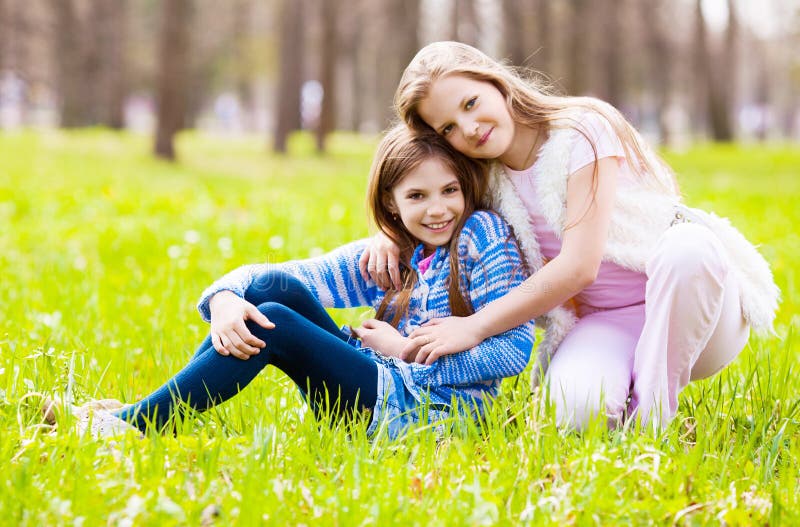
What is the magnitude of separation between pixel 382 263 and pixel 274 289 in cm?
40

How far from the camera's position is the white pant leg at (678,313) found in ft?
8.64

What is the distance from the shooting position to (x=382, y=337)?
9.48ft

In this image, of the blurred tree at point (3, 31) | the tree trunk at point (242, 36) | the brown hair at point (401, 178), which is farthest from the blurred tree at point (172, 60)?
the tree trunk at point (242, 36)

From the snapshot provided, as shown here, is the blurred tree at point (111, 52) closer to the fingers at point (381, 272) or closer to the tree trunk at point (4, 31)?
the tree trunk at point (4, 31)

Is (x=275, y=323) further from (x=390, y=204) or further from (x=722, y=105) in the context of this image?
(x=722, y=105)

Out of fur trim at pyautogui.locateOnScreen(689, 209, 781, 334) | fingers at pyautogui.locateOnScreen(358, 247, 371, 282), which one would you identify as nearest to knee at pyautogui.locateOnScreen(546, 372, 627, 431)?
fur trim at pyautogui.locateOnScreen(689, 209, 781, 334)

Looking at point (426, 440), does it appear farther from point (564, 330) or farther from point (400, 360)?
point (564, 330)

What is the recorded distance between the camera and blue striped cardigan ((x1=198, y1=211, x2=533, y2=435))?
275cm

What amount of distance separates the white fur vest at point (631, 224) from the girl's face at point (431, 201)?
0.18 m

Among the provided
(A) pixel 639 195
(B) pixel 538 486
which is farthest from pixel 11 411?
(A) pixel 639 195

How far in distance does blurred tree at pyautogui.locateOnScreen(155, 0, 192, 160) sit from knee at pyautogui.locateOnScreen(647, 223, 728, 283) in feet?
40.4

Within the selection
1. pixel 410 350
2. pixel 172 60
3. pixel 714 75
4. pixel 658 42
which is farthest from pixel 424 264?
pixel 658 42

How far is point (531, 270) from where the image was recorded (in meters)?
2.96

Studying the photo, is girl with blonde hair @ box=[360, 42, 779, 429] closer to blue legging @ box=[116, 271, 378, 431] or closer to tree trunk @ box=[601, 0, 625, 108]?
blue legging @ box=[116, 271, 378, 431]
